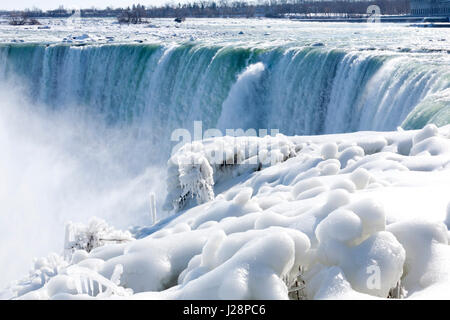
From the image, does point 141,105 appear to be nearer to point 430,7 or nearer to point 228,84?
point 228,84

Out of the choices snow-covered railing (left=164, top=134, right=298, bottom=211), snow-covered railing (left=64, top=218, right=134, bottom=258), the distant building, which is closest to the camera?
snow-covered railing (left=64, top=218, right=134, bottom=258)

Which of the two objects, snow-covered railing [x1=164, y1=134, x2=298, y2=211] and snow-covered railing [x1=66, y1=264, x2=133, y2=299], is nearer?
snow-covered railing [x1=66, y1=264, x2=133, y2=299]

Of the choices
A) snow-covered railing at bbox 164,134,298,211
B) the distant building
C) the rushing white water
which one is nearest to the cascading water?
the rushing white water

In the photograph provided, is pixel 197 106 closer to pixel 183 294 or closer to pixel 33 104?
pixel 33 104

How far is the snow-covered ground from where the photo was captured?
243cm

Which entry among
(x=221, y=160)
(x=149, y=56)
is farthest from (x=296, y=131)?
(x=221, y=160)

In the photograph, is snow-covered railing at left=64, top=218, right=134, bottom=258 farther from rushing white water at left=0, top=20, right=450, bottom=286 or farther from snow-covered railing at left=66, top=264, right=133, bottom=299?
rushing white water at left=0, top=20, right=450, bottom=286

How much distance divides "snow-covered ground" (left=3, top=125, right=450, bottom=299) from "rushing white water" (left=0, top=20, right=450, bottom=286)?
17.6 ft

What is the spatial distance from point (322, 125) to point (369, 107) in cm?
211

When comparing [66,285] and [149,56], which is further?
[149,56]

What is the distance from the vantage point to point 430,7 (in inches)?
2213

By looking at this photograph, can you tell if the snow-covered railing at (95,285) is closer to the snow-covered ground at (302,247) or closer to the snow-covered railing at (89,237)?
the snow-covered ground at (302,247)

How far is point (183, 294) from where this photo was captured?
8.14ft
